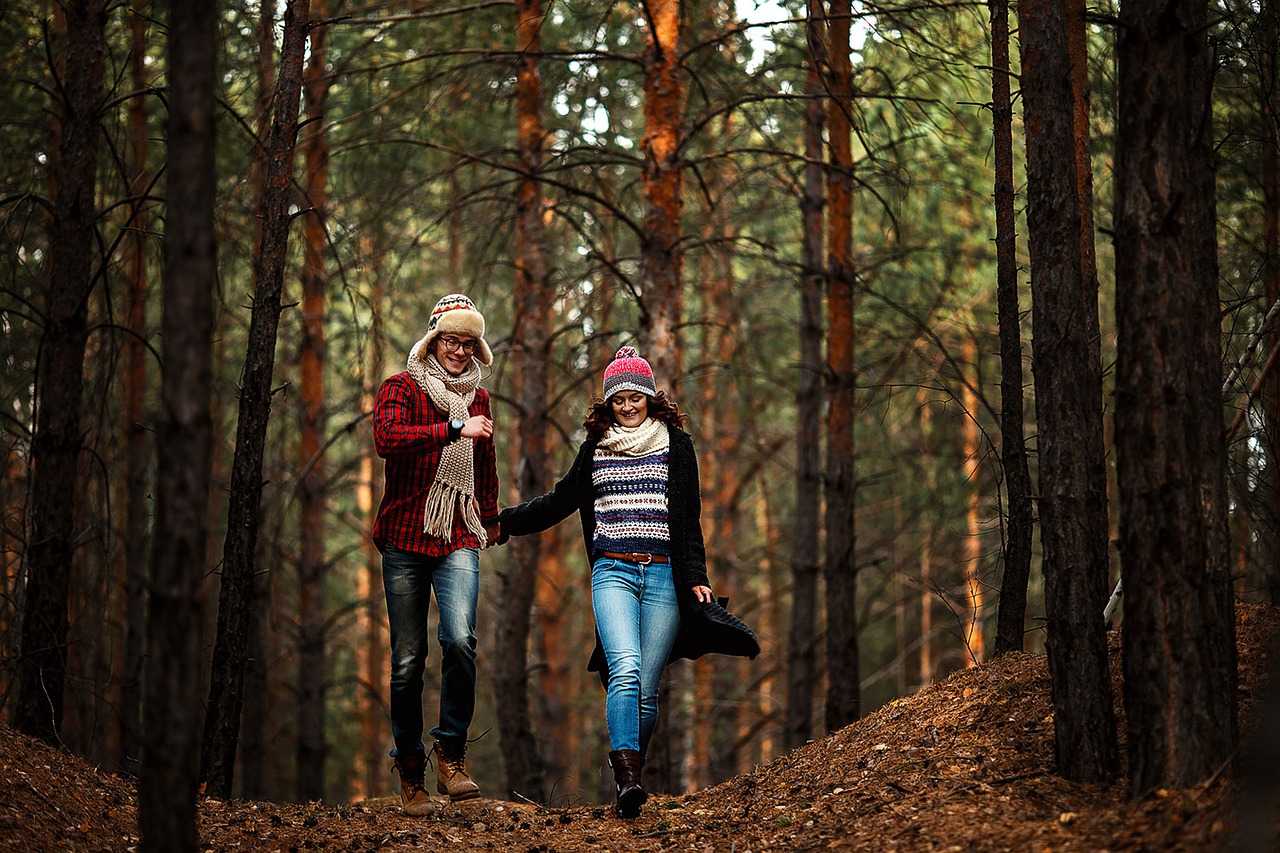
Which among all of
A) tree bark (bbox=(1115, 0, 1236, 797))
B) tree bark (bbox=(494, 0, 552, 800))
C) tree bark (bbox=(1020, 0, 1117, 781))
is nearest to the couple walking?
tree bark (bbox=(1020, 0, 1117, 781))

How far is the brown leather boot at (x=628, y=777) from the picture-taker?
5355 millimetres

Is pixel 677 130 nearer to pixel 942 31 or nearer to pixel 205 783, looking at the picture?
pixel 942 31

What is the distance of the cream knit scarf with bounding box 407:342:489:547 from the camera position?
19.1ft

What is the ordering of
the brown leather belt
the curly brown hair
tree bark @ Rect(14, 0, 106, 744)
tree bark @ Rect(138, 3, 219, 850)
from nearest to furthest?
tree bark @ Rect(138, 3, 219, 850), the brown leather belt, the curly brown hair, tree bark @ Rect(14, 0, 106, 744)

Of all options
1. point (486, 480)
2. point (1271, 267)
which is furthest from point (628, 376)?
point (1271, 267)

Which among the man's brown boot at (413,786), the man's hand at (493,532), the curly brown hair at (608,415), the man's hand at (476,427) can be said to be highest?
the curly brown hair at (608,415)

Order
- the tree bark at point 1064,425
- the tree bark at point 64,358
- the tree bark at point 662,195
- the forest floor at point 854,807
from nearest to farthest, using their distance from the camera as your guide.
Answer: the forest floor at point 854,807
the tree bark at point 1064,425
the tree bark at point 64,358
the tree bark at point 662,195

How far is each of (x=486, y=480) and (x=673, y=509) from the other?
114cm

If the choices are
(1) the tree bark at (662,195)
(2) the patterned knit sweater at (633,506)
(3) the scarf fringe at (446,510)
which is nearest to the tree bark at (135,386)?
(1) the tree bark at (662,195)

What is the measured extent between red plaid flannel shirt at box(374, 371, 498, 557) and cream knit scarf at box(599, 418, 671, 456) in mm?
691

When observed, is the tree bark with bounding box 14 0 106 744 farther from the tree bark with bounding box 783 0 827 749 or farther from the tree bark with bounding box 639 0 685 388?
the tree bark with bounding box 783 0 827 749

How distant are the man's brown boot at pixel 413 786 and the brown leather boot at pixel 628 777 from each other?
114cm

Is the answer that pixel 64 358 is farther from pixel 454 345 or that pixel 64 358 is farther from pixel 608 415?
pixel 608 415

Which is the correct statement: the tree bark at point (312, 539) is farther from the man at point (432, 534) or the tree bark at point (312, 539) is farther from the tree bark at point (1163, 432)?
the tree bark at point (1163, 432)
